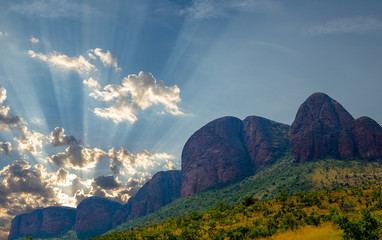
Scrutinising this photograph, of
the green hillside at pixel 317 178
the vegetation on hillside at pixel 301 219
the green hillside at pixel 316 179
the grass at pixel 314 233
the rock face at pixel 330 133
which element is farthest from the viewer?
the rock face at pixel 330 133

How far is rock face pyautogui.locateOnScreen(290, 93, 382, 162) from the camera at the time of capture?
148 meters

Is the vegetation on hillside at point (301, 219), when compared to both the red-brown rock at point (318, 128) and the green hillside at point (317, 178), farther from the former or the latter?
the red-brown rock at point (318, 128)

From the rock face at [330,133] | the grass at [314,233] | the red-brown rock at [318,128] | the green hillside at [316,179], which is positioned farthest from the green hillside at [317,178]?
the grass at [314,233]

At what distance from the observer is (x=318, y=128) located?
564 feet

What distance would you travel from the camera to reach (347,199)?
138 ft

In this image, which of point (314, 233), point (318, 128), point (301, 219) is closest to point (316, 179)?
point (318, 128)

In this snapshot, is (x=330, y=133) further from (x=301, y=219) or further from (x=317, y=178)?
(x=301, y=219)

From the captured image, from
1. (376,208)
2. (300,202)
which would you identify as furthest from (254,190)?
(376,208)

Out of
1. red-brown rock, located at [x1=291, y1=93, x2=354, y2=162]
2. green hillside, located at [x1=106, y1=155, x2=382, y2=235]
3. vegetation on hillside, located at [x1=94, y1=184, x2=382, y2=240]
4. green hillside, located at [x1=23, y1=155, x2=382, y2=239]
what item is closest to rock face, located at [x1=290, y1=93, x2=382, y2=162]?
red-brown rock, located at [x1=291, y1=93, x2=354, y2=162]

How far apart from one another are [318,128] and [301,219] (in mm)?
154433

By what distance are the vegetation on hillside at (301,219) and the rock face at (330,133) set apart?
12362 centimetres

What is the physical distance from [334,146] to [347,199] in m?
135

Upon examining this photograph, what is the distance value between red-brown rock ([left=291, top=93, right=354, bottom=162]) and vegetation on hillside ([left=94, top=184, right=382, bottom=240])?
126210mm

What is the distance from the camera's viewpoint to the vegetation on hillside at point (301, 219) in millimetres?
22984
